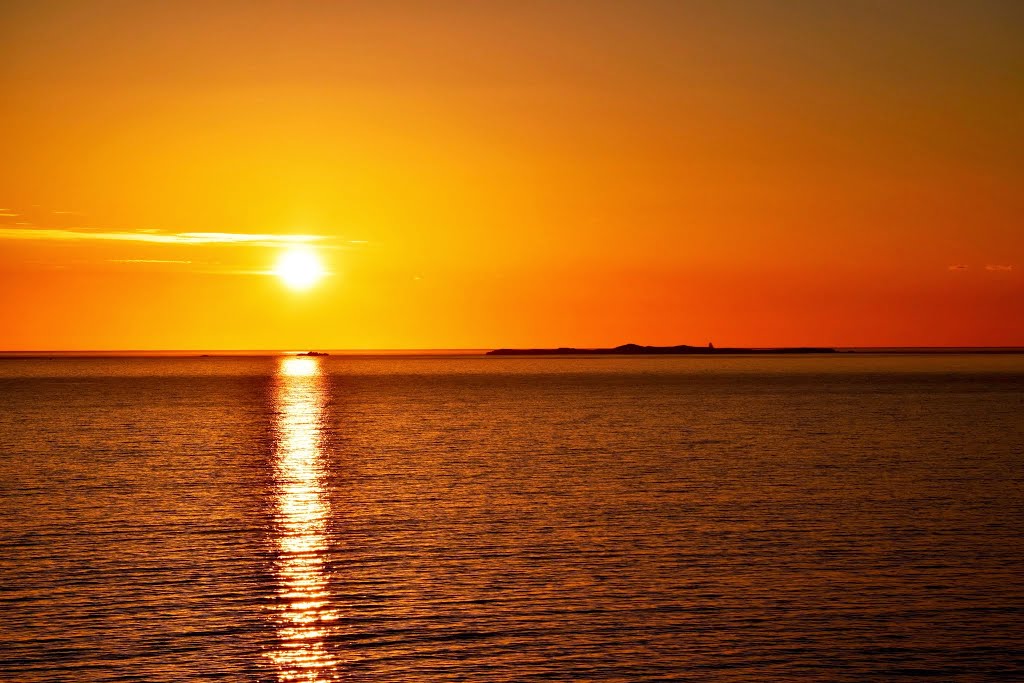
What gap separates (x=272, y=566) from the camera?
40531 mm

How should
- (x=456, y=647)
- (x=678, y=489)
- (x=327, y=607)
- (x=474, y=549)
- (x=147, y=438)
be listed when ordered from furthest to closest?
1. (x=147, y=438)
2. (x=678, y=489)
3. (x=474, y=549)
4. (x=327, y=607)
5. (x=456, y=647)

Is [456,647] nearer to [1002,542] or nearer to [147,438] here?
[1002,542]

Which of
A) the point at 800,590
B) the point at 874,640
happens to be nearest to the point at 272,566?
the point at 800,590

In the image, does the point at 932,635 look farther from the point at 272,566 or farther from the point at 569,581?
the point at 272,566

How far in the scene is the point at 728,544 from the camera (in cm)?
4431

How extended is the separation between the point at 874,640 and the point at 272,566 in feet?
70.2

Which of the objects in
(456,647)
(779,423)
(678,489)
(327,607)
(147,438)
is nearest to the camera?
(456,647)

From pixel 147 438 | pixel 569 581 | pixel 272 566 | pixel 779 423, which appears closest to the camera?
pixel 569 581

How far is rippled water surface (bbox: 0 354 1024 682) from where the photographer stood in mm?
29250

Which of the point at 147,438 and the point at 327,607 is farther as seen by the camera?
the point at 147,438

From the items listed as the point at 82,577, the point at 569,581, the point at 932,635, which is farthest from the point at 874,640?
the point at 82,577

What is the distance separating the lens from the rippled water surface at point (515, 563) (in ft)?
96.0

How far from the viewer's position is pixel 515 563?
134 feet

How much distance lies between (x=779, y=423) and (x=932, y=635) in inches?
3468
